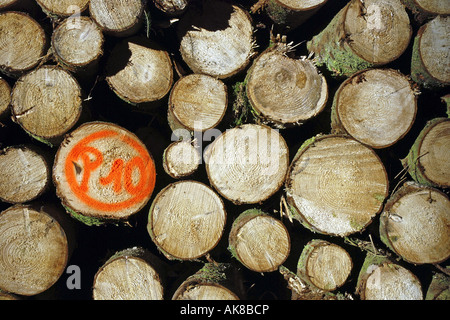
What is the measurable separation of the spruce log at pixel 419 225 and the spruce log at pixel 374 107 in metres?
0.48

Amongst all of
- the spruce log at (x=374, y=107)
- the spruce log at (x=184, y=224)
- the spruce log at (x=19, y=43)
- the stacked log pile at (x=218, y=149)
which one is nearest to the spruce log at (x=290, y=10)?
the stacked log pile at (x=218, y=149)

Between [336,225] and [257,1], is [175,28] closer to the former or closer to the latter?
[257,1]

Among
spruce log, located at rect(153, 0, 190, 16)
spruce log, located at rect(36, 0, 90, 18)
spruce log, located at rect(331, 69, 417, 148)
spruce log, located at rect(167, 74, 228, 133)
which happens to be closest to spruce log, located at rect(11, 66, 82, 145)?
spruce log, located at rect(36, 0, 90, 18)

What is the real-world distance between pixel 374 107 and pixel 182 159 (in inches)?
59.6

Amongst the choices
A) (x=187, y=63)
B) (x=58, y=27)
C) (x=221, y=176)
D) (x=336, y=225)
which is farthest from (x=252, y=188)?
(x=58, y=27)

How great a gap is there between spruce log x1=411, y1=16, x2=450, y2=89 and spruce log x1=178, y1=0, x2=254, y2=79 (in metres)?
1.37

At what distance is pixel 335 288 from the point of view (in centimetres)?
233

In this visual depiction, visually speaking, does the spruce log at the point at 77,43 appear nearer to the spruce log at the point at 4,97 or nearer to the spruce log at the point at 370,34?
the spruce log at the point at 4,97

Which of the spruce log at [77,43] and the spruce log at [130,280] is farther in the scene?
the spruce log at [130,280]

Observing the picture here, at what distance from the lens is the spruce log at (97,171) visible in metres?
2.20

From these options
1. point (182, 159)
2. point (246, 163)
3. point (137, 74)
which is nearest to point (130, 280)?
point (182, 159)

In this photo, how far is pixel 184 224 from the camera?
2.26 meters

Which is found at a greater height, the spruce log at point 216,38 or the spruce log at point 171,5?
the spruce log at point 171,5
